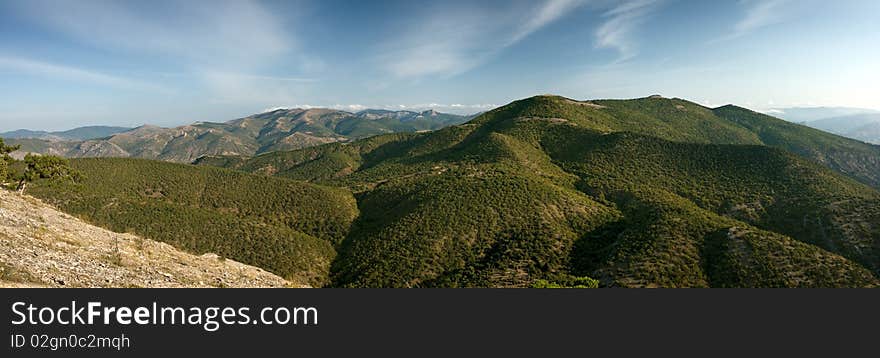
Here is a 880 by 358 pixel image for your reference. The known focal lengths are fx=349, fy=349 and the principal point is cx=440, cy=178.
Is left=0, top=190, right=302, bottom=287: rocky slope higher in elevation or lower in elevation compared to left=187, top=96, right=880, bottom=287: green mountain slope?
higher

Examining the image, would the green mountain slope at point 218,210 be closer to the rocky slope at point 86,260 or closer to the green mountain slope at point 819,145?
the rocky slope at point 86,260

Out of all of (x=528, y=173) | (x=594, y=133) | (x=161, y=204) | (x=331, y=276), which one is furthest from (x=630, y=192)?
(x=161, y=204)

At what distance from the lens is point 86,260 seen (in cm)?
1809

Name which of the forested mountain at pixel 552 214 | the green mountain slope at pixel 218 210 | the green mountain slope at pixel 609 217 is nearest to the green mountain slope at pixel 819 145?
the forested mountain at pixel 552 214

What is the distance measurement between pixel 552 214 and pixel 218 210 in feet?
204

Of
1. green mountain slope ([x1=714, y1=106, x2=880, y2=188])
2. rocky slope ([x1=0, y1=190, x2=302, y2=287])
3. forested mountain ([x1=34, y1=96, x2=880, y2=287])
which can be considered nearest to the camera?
rocky slope ([x1=0, y1=190, x2=302, y2=287])

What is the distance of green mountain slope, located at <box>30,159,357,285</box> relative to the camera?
49.0 meters

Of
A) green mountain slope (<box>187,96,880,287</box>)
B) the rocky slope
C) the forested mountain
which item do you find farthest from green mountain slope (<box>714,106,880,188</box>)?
the rocky slope

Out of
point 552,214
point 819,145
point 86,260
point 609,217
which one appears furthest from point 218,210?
point 819,145

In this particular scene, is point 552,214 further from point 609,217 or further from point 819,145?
point 819,145

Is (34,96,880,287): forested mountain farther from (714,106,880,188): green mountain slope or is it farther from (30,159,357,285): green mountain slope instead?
(714,106,880,188): green mountain slope

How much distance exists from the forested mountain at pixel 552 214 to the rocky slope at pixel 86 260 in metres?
21.3

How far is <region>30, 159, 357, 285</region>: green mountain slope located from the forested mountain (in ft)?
1.25

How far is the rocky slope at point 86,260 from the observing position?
1559 centimetres
